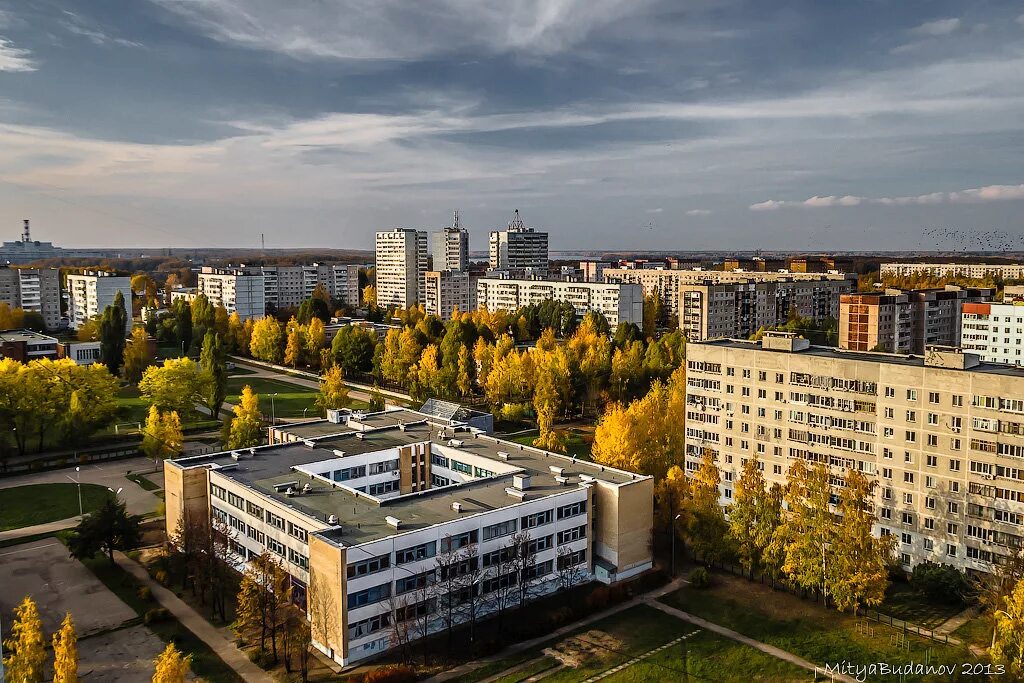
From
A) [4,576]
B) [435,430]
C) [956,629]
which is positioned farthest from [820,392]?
[4,576]

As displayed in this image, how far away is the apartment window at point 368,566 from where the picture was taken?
27.0m

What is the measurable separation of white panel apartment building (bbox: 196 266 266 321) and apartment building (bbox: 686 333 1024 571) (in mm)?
94620

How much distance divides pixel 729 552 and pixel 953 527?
917cm

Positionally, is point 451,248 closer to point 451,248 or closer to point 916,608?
point 451,248

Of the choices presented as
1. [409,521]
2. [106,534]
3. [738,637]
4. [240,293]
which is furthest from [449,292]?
→ [738,637]

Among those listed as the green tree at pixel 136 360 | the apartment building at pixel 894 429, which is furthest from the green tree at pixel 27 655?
the green tree at pixel 136 360

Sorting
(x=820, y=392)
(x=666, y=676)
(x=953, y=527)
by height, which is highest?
(x=820, y=392)

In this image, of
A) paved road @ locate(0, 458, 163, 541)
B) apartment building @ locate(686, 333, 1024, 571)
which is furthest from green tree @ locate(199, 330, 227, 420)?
apartment building @ locate(686, 333, 1024, 571)

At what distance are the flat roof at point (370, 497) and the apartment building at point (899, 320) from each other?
47.2 m

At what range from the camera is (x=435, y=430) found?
1736 inches

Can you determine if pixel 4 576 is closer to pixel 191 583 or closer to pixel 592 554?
pixel 191 583

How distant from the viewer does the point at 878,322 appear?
73.8m

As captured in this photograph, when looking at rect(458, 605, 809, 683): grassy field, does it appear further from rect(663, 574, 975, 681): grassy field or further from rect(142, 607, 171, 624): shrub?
rect(142, 607, 171, 624): shrub

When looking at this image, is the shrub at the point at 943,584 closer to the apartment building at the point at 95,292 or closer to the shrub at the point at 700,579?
the shrub at the point at 700,579
